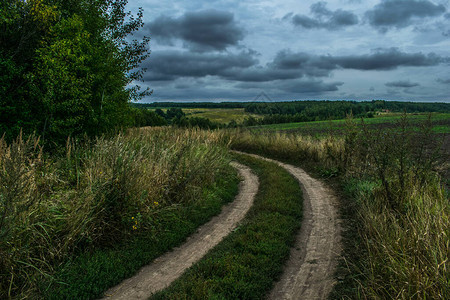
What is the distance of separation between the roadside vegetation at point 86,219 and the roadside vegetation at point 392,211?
3.63 meters

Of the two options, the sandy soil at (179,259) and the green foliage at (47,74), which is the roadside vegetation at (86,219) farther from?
the green foliage at (47,74)

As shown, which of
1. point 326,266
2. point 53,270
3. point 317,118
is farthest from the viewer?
point 317,118

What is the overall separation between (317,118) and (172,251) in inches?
2520

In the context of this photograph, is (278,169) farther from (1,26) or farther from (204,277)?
(1,26)

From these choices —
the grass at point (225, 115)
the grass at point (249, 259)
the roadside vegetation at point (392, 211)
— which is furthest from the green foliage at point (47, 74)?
the grass at point (225, 115)

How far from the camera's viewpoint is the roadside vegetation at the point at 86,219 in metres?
4.02

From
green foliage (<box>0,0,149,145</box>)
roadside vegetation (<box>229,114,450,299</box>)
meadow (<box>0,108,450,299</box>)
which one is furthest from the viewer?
green foliage (<box>0,0,149,145</box>)

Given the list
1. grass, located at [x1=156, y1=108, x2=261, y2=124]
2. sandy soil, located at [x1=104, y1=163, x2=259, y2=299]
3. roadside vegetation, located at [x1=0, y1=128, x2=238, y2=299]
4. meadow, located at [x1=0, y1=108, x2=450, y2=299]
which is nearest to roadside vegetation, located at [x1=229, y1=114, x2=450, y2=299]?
meadow, located at [x1=0, y1=108, x2=450, y2=299]

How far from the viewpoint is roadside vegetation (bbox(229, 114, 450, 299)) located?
10.9 feet

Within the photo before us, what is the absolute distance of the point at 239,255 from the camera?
5012mm

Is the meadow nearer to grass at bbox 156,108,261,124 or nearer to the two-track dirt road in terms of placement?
the two-track dirt road

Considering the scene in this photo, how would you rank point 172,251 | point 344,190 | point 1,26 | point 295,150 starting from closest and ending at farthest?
1. point 172,251
2. point 344,190
3. point 1,26
4. point 295,150

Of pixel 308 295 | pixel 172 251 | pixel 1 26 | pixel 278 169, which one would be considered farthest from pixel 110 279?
pixel 1 26

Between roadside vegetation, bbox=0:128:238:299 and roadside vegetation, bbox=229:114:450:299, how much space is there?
3625 millimetres
